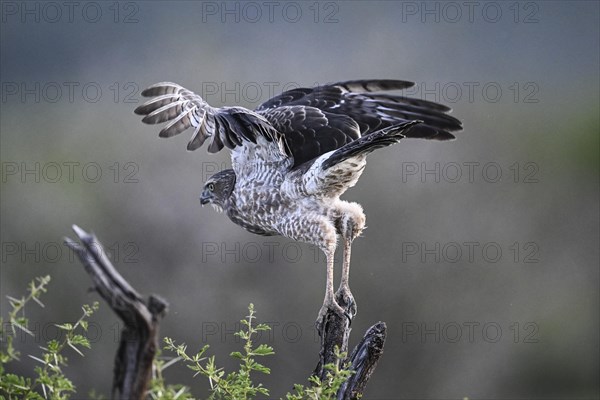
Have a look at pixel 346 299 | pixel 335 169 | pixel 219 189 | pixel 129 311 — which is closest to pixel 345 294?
pixel 346 299

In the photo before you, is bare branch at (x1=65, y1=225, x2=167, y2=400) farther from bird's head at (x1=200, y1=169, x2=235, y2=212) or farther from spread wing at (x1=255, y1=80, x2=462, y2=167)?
bird's head at (x1=200, y1=169, x2=235, y2=212)

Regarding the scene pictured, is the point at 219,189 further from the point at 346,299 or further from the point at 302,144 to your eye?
the point at 346,299

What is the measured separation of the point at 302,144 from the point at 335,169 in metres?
0.30

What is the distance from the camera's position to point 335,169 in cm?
312

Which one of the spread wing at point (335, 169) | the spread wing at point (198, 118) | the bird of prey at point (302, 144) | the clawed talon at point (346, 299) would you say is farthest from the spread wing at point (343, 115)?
the clawed talon at point (346, 299)

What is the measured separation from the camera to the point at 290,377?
609cm

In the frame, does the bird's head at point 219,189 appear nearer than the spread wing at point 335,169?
No

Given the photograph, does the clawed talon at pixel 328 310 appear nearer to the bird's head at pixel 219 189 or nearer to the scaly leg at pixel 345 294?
the scaly leg at pixel 345 294

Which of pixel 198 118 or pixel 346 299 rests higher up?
pixel 198 118

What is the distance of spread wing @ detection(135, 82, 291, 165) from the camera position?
9.96ft

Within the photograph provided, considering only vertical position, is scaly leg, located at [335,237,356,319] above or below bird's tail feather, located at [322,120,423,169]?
below

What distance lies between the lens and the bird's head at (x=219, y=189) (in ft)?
11.7

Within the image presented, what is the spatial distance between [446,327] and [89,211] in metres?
2.85

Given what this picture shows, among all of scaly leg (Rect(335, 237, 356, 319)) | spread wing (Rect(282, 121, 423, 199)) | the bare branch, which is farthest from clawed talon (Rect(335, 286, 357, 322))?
the bare branch
